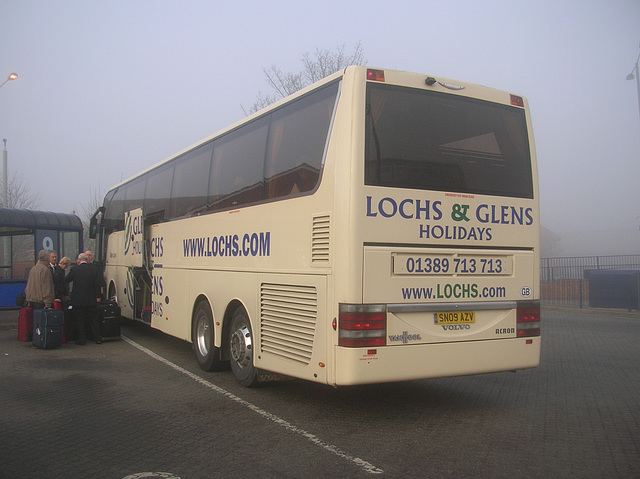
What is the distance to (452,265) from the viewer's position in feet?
20.3

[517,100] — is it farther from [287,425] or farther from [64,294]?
[64,294]

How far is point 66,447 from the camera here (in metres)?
5.29

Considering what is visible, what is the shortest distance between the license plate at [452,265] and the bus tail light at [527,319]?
420 millimetres

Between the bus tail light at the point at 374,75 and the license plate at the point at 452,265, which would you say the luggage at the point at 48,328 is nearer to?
the license plate at the point at 452,265

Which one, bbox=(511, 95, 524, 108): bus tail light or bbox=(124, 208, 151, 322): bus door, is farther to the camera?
bbox=(124, 208, 151, 322): bus door

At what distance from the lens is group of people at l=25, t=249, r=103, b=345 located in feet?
38.2

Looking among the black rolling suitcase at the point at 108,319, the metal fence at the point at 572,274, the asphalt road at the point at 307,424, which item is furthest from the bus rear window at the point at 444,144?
the metal fence at the point at 572,274

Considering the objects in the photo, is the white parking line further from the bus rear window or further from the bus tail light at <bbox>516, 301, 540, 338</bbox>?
the bus tail light at <bbox>516, 301, 540, 338</bbox>

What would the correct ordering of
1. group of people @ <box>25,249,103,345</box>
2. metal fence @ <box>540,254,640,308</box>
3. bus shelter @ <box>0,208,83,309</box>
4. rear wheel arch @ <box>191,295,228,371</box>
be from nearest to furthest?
rear wheel arch @ <box>191,295,228,371</box>, group of people @ <box>25,249,103,345</box>, bus shelter @ <box>0,208,83,309</box>, metal fence @ <box>540,254,640,308</box>

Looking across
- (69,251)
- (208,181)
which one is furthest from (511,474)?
(69,251)

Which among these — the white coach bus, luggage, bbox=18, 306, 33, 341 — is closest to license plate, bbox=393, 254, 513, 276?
the white coach bus

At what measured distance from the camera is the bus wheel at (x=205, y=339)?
28.1ft

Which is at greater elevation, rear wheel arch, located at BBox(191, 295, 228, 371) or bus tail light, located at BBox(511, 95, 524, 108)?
bus tail light, located at BBox(511, 95, 524, 108)

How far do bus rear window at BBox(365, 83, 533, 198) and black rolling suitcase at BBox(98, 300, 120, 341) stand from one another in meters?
8.39
